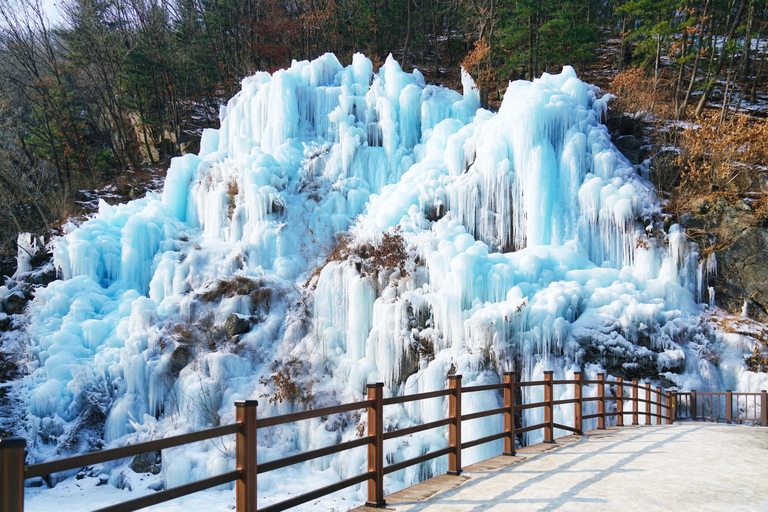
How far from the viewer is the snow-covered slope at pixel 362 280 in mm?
13523

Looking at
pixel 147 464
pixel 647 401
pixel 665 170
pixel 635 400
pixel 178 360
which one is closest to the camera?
pixel 635 400

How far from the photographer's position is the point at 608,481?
559 cm

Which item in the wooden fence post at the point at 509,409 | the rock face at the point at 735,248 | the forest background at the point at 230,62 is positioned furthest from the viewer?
the forest background at the point at 230,62

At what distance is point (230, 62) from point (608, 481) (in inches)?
1344

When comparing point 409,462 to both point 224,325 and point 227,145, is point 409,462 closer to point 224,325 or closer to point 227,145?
point 224,325

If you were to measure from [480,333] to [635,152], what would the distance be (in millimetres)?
10446

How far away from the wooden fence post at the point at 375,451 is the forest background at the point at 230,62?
62.6 feet

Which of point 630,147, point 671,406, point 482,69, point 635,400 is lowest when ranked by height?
point 671,406

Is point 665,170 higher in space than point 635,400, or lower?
higher

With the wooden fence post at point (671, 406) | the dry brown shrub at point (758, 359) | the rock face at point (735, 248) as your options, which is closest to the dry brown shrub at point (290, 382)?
the wooden fence post at point (671, 406)

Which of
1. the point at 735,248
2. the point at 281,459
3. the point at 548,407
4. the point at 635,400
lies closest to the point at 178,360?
the point at 548,407

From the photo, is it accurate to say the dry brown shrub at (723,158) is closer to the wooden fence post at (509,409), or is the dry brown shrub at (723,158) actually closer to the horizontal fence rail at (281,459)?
the horizontal fence rail at (281,459)

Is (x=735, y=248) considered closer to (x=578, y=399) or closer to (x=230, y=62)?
(x=578, y=399)

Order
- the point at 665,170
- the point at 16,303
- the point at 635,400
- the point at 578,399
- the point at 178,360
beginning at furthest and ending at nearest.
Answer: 1. the point at 16,303
2. the point at 665,170
3. the point at 178,360
4. the point at 635,400
5. the point at 578,399
